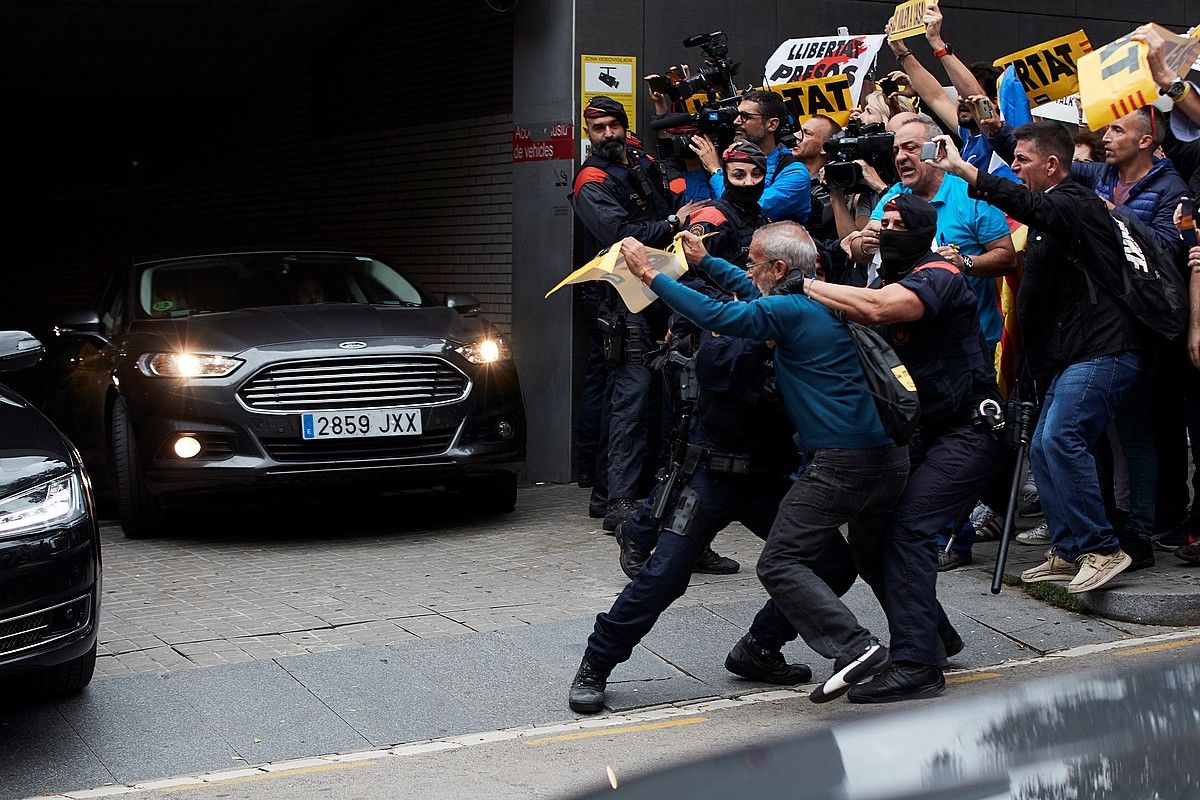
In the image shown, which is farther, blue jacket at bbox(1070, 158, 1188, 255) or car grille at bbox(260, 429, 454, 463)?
car grille at bbox(260, 429, 454, 463)

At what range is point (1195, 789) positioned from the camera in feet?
6.51

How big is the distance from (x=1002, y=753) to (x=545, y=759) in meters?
3.25

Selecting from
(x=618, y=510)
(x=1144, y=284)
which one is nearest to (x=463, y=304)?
(x=618, y=510)

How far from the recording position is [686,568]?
5.75 m

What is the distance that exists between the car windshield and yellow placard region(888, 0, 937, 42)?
10.7ft

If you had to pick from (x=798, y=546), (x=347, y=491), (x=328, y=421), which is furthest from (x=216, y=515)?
(x=798, y=546)

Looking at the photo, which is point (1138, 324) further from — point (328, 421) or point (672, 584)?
point (328, 421)

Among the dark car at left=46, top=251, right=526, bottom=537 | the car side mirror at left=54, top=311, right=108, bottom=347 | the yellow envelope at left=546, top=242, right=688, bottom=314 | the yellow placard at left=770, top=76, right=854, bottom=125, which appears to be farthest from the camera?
the yellow placard at left=770, top=76, right=854, bottom=125

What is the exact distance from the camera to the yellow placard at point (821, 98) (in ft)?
31.8

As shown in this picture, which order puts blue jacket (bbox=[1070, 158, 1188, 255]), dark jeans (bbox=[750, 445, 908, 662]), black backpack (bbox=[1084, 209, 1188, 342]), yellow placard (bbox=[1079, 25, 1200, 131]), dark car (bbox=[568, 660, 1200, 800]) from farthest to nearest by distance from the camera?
blue jacket (bbox=[1070, 158, 1188, 255]) < black backpack (bbox=[1084, 209, 1188, 342]) < yellow placard (bbox=[1079, 25, 1200, 131]) < dark jeans (bbox=[750, 445, 908, 662]) < dark car (bbox=[568, 660, 1200, 800])

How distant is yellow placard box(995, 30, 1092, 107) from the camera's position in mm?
9266

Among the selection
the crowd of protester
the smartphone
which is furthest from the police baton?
the smartphone

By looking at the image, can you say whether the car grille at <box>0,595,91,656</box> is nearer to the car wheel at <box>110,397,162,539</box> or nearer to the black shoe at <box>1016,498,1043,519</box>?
the car wheel at <box>110,397,162,539</box>

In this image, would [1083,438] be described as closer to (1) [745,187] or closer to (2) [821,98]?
(1) [745,187]
